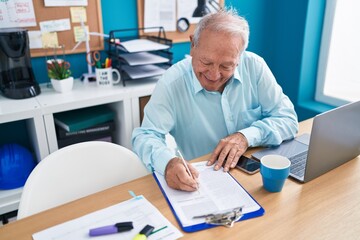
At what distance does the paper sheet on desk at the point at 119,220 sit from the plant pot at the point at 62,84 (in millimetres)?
1121

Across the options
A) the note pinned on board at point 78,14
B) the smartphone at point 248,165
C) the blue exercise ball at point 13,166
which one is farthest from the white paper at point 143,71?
the smartphone at point 248,165

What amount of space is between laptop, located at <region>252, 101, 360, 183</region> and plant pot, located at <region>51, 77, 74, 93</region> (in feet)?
3.87

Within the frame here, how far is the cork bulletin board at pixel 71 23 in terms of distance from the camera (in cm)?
188

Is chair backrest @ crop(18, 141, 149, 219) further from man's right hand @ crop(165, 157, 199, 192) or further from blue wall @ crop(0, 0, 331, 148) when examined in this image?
blue wall @ crop(0, 0, 331, 148)

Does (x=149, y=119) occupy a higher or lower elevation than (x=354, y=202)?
higher

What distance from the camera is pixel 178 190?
0.96 metres

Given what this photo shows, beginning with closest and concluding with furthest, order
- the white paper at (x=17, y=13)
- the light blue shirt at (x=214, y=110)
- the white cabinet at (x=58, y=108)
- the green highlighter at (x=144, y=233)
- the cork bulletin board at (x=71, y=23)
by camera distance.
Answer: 1. the green highlighter at (x=144, y=233)
2. the light blue shirt at (x=214, y=110)
3. the white cabinet at (x=58, y=108)
4. the white paper at (x=17, y=13)
5. the cork bulletin board at (x=71, y=23)

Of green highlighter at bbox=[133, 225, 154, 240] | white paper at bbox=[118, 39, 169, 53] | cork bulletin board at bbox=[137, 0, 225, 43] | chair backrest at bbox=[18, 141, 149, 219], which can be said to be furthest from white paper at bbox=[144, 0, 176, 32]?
green highlighter at bbox=[133, 225, 154, 240]

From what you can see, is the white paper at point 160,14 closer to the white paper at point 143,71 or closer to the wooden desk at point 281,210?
the white paper at point 143,71

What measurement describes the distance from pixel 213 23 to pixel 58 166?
28.7 inches

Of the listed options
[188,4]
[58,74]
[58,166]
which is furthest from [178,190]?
[188,4]

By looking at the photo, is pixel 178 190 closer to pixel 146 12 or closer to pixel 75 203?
pixel 75 203

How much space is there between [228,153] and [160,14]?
1.49 m

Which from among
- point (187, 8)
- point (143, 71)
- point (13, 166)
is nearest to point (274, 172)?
point (143, 71)
